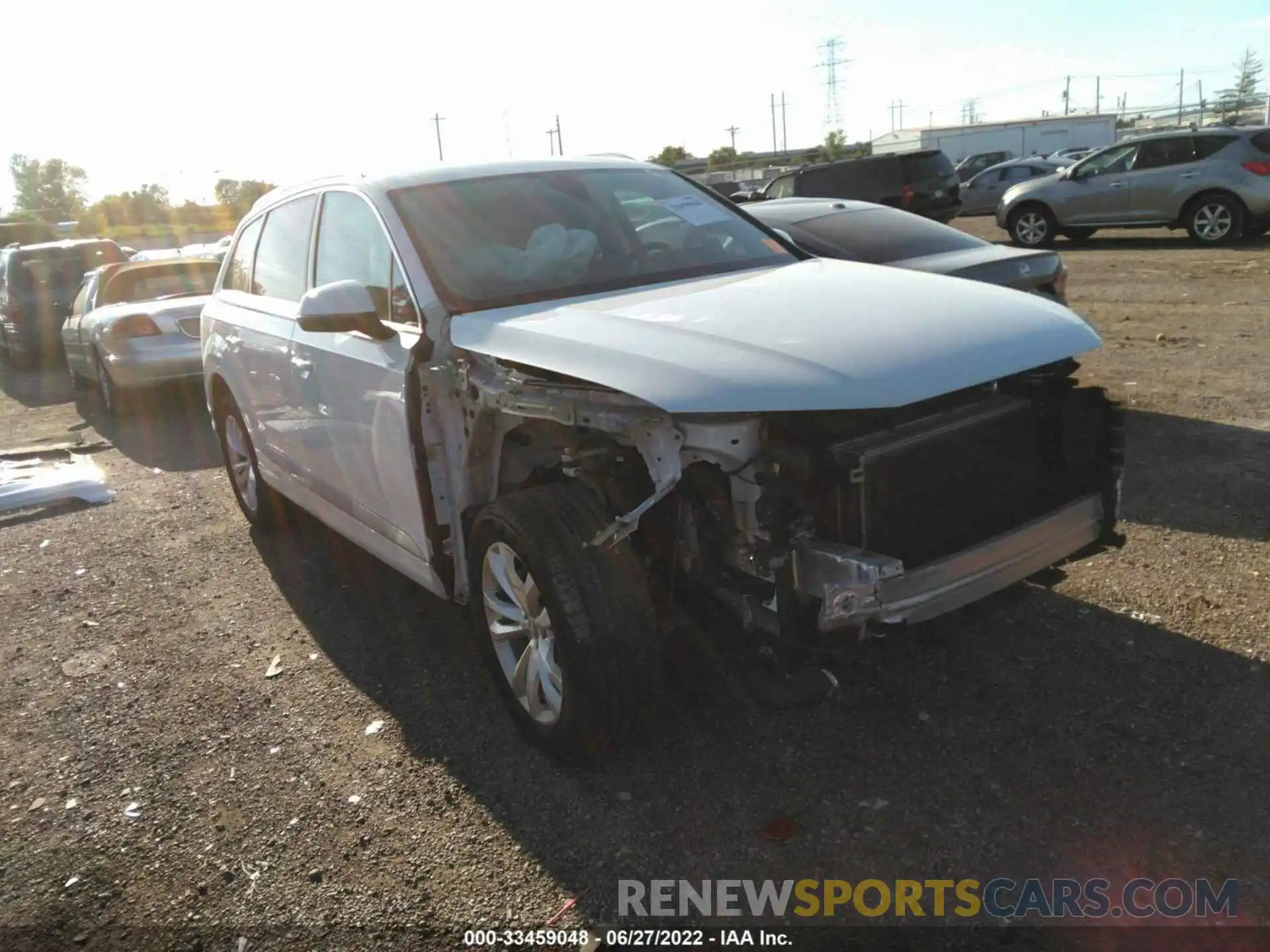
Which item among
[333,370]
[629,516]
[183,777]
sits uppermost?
[333,370]

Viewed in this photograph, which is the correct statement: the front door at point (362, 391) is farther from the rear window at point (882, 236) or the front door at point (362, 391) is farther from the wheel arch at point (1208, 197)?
the wheel arch at point (1208, 197)

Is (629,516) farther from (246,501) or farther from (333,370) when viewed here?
(246,501)

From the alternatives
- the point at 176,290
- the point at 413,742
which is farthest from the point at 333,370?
the point at 176,290

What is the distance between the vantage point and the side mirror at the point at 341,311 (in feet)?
12.0

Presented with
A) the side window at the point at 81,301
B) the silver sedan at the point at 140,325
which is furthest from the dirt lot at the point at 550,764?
the side window at the point at 81,301

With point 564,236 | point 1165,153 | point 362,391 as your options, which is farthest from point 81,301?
point 1165,153

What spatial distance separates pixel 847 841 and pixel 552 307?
75.9 inches

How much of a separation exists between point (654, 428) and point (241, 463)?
4.02 meters

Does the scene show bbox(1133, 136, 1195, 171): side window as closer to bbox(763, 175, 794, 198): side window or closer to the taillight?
bbox(763, 175, 794, 198): side window

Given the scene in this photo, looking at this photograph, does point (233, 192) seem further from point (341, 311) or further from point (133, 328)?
point (341, 311)

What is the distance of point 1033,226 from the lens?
1838 cm

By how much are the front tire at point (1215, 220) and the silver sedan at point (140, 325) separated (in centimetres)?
1411

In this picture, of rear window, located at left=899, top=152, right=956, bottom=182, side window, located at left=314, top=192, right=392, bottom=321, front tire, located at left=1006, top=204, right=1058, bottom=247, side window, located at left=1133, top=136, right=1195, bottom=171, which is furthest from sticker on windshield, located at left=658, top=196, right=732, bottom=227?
front tire, located at left=1006, top=204, right=1058, bottom=247

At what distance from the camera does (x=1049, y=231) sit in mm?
18203
